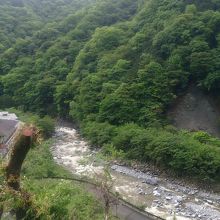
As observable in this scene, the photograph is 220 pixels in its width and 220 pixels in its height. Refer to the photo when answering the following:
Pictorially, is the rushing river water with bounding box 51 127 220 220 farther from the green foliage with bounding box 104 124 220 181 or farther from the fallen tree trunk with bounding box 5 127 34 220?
the fallen tree trunk with bounding box 5 127 34 220

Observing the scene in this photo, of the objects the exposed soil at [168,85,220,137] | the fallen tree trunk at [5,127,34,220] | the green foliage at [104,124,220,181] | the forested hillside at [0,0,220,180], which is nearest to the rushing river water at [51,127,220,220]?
the green foliage at [104,124,220,181]

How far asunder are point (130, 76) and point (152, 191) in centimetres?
1296

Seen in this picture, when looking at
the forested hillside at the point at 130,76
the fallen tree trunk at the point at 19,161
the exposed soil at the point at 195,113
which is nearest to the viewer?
the fallen tree trunk at the point at 19,161

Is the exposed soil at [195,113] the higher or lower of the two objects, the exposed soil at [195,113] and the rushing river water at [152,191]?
the higher

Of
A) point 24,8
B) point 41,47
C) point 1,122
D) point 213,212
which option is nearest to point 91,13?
point 41,47

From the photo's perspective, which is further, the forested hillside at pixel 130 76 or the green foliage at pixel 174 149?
the forested hillside at pixel 130 76

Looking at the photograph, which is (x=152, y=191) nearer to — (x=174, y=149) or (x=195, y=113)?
(x=174, y=149)

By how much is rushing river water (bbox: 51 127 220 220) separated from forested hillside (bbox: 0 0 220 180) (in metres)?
1.34

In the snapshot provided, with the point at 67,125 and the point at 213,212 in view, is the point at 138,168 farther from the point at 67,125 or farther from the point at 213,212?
the point at 67,125

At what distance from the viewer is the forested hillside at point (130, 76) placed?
2774 cm

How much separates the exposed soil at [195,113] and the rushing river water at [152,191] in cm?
626

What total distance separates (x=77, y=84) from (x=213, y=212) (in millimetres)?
20677

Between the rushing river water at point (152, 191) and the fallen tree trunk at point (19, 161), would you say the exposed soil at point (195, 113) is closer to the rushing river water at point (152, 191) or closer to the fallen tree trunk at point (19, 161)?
the rushing river water at point (152, 191)

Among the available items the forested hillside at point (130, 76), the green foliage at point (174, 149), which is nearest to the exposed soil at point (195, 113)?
the forested hillside at point (130, 76)
